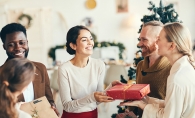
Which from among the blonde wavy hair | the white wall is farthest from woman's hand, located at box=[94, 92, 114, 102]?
the white wall

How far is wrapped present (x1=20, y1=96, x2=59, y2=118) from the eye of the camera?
5.19ft

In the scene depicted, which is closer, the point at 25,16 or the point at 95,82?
the point at 95,82

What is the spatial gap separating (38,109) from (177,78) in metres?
0.86

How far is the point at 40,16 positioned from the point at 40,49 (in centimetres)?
85

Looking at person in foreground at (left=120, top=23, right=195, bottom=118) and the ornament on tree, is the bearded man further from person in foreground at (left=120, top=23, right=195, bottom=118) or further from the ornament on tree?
the ornament on tree

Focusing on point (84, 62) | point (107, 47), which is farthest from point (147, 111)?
point (107, 47)

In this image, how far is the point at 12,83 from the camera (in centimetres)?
132

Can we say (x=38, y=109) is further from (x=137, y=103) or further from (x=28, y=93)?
(x=137, y=103)

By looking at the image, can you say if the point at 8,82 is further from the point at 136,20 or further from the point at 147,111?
the point at 136,20

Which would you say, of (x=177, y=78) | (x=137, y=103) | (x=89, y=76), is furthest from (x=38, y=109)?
(x=177, y=78)

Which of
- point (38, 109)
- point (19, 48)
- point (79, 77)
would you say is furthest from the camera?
point (79, 77)

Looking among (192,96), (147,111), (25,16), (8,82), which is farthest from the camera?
(25,16)

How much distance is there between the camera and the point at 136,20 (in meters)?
6.77

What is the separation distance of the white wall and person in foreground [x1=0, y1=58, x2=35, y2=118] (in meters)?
5.62
